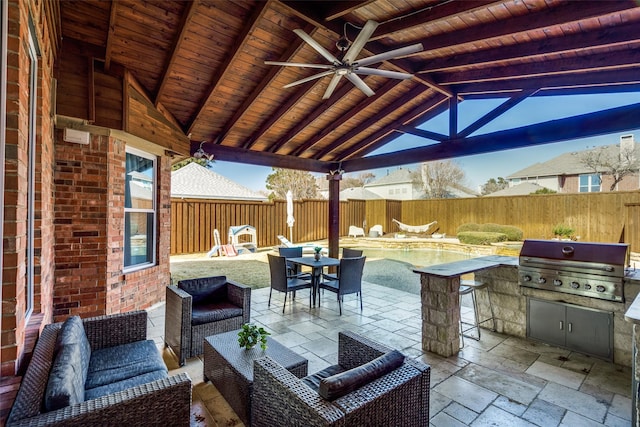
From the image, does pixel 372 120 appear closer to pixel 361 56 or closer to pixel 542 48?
pixel 361 56

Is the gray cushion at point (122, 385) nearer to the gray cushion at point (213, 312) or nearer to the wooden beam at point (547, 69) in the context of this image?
the gray cushion at point (213, 312)

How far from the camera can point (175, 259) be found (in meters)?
9.21

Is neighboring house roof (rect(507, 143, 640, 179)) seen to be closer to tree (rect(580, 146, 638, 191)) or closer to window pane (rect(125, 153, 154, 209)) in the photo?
tree (rect(580, 146, 638, 191))

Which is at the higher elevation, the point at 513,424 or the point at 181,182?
the point at 181,182

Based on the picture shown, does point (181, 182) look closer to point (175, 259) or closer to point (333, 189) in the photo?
point (175, 259)

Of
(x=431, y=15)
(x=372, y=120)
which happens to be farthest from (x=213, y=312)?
(x=372, y=120)

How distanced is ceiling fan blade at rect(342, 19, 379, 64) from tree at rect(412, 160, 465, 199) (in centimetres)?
2065

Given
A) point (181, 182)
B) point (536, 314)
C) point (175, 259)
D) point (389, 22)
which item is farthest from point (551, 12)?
point (181, 182)

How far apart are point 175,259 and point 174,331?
6682 millimetres

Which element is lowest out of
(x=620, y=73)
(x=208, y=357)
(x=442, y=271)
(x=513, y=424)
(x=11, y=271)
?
(x=513, y=424)

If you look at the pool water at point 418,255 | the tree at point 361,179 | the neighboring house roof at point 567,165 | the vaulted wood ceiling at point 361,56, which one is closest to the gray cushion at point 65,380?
the vaulted wood ceiling at point 361,56

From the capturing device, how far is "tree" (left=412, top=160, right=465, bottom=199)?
22.3 m

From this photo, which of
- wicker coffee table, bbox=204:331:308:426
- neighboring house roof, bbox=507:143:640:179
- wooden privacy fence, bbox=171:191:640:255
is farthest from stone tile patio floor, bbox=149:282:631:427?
neighboring house roof, bbox=507:143:640:179

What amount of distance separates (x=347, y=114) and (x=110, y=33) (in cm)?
352
